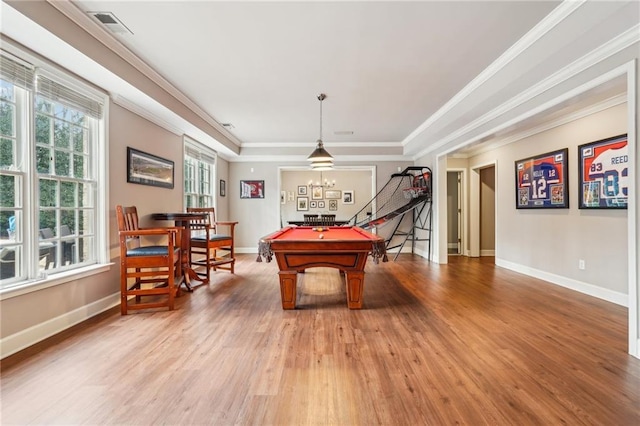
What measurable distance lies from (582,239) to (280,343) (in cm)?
419

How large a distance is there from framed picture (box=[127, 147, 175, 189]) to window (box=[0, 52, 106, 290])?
0.46 metres

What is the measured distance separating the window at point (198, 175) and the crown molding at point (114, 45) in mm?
1207

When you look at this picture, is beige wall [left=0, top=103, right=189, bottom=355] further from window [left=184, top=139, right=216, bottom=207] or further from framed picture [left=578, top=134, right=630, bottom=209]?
framed picture [left=578, top=134, right=630, bottom=209]

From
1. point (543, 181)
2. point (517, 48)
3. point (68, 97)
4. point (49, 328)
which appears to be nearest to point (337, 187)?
point (543, 181)

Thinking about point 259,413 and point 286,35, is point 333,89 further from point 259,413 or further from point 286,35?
point 259,413

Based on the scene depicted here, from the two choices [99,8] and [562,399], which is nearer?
[562,399]

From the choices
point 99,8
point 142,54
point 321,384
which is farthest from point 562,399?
point 142,54

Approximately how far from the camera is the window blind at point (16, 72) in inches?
91.1

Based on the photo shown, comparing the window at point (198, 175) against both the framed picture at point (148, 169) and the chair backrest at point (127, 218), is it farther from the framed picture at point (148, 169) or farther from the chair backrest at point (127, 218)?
the chair backrest at point (127, 218)

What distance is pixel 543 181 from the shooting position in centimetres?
Answer: 471

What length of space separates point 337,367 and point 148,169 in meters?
3.58

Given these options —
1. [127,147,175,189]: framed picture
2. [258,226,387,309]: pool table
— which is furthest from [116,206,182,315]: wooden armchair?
[258,226,387,309]: pool table

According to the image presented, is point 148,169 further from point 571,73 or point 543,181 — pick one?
point 543,181

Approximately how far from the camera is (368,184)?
1074cm
